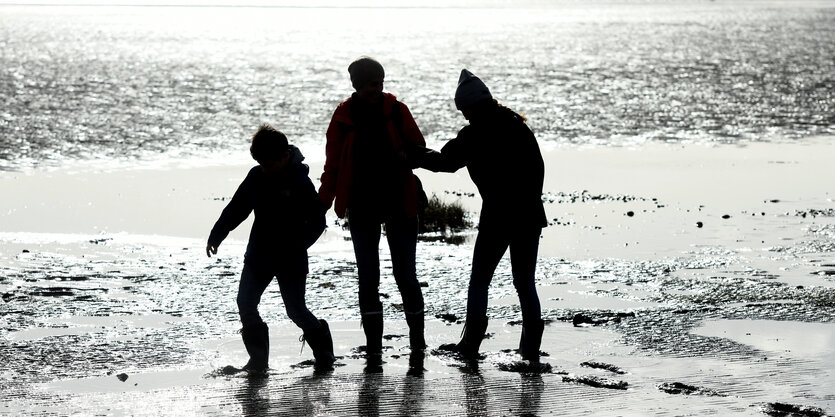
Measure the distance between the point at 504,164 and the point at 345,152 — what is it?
87cm

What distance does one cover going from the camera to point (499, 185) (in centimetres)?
706

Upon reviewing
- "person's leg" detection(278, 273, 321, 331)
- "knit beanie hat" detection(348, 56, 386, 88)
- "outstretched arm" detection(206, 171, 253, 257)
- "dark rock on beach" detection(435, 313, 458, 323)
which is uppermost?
"knit beanie hat" detection(348, 56, 386, 88)

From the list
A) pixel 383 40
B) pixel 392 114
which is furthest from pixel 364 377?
pixel 383 40

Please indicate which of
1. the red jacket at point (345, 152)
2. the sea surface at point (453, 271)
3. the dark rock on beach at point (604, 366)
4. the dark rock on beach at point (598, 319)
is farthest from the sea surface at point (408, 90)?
the dark rock on beach at point (604, 366)

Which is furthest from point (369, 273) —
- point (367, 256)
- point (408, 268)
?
point (408, 268)

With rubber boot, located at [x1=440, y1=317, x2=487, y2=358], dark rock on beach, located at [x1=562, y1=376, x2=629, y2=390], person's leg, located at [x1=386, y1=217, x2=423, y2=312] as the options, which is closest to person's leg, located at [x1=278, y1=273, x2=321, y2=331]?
person's leg, located at [x1=386, y1=217, x2=423, y2=312]

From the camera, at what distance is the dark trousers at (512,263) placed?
7.12m

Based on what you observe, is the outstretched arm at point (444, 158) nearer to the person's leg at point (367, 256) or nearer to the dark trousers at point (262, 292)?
the person's leg at point (367, 256)

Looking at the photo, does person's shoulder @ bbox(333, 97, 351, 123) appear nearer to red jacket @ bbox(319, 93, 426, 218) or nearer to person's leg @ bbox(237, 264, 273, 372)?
red jacket @ bbox(319, 93, 426, 218)

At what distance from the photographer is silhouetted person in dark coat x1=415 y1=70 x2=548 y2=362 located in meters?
7.01

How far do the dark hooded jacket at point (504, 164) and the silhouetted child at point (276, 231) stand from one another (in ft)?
2.34

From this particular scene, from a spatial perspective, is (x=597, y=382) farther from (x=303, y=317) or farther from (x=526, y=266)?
(x=303, y=317)

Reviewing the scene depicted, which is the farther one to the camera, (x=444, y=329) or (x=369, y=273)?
(x=444, y=329)

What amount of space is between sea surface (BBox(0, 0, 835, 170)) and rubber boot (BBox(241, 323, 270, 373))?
1058cm
